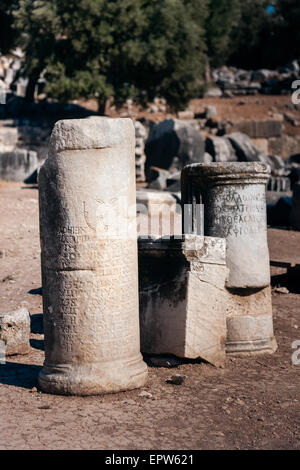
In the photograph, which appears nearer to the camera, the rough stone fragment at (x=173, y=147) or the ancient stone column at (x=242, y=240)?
the ancient stone column at (x=242, y=240)

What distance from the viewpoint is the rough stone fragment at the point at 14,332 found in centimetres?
629

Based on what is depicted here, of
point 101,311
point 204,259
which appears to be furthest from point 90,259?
point 204,259

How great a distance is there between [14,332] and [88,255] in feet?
5.37

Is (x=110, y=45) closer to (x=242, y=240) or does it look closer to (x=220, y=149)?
(x=220, y=149)

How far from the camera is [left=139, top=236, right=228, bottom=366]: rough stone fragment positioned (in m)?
6.04

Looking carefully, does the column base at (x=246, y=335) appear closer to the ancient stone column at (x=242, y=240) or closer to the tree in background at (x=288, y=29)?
the ancient stone column at (x=242, y=240)

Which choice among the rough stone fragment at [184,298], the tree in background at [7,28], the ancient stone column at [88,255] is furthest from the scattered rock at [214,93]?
the ancient stone column at [88,255]

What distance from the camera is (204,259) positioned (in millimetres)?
6105

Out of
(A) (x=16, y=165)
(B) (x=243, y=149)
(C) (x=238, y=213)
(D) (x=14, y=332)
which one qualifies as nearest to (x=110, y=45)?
(B) (x=243, y=149)

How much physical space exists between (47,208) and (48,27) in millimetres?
22348

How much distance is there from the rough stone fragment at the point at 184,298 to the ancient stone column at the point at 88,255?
2.84 feet

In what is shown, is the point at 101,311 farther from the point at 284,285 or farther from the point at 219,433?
the point at 284,285

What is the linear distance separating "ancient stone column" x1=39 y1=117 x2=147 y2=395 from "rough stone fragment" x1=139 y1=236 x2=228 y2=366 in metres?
0.87

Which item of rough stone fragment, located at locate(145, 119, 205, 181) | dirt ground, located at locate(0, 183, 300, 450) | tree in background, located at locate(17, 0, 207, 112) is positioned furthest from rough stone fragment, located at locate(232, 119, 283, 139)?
dirt ground, located at locate(0, 183, 300, 450)
